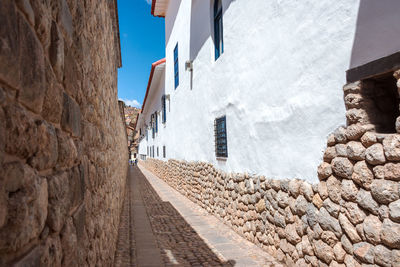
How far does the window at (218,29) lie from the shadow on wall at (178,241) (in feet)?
12.4

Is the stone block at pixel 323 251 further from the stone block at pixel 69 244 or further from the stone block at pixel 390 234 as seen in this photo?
the stone block at pixel 69 244

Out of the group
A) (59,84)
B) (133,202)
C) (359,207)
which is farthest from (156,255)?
(133,202)

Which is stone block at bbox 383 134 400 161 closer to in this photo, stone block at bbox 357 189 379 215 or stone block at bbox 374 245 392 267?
stone block at bbox 357 189 379 215

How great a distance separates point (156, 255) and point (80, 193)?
2.91 meters

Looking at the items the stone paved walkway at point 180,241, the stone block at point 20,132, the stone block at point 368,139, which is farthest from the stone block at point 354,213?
the stone block at point 20,132

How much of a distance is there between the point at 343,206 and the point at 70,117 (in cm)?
257

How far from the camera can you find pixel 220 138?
629 centimetres

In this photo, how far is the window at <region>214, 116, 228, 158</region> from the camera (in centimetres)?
598

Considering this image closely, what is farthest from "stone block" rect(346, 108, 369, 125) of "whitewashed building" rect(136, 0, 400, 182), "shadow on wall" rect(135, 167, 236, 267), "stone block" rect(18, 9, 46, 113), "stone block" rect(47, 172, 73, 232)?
"stone block" rect(18, 9, 46, 113)

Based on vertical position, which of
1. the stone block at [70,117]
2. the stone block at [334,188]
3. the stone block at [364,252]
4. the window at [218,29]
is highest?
the window at [218,29]

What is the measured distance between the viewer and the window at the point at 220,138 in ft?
19.6

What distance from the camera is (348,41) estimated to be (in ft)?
9.61

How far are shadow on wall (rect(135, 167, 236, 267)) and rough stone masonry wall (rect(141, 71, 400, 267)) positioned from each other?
0.87m

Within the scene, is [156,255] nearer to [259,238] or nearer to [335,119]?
[259,238]
